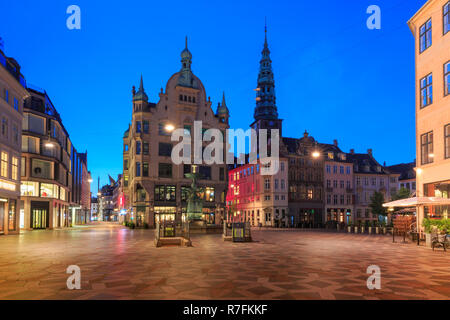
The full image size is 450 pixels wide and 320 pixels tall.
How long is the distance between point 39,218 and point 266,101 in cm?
5906

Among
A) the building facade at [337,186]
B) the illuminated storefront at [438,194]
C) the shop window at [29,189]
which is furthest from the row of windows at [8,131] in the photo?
the building facade at [337,186]

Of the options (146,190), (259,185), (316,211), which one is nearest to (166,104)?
(146,190)

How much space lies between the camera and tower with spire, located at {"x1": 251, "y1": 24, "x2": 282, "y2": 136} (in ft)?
297

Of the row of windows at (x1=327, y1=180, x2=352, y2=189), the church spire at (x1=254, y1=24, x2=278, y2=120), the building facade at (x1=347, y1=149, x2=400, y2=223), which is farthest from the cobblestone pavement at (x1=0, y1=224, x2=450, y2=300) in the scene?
the church spire at (x1=254, y1=24, x2=278, y2=120)

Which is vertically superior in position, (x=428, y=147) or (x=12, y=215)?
(x=428, y=147)

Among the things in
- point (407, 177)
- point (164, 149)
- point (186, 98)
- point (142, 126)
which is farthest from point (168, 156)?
point (407, 177)

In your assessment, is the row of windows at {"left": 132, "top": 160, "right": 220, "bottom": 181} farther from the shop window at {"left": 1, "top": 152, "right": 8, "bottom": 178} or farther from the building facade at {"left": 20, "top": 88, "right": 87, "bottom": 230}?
the shop window at {"left": 1, "top": 152, "right": 8, "bottom": 178}

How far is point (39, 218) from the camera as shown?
49375 millimetres

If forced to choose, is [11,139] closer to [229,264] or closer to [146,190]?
[146,190]

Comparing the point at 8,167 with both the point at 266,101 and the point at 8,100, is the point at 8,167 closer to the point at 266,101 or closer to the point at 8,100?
the point at 8,100

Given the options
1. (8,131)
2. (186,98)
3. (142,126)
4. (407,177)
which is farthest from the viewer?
(407,177)

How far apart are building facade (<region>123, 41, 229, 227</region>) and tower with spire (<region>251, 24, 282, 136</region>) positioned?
2806 cm

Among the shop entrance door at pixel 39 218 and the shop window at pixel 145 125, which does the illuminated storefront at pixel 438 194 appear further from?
the shop entrance door at pixel 39 218

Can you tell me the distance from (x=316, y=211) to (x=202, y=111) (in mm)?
28822
